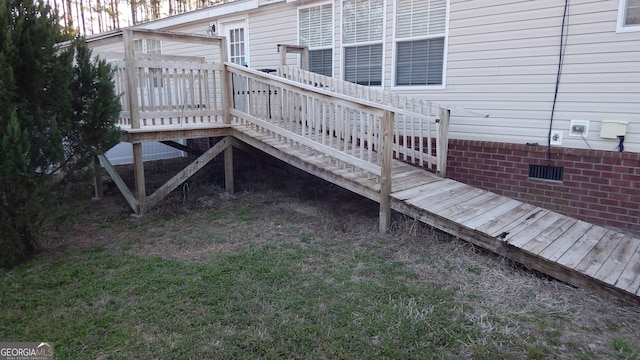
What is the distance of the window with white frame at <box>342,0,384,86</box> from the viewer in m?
6.29

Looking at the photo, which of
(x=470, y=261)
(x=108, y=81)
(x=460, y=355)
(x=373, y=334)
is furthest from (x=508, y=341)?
(x=108, y=81)

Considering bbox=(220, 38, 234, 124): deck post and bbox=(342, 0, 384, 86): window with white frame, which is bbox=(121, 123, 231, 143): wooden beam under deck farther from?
bbox=(342, 0, 384, 86): window with white frame

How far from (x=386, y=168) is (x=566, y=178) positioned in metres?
2.22

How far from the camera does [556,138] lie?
16.0 ft

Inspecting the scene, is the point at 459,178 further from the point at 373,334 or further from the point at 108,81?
the point at 108,81

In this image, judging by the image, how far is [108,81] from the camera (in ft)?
13.4

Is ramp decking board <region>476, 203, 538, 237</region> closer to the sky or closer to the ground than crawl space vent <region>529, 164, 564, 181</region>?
closer to the ground

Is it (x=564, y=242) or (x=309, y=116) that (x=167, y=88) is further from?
(x=564, y=242)

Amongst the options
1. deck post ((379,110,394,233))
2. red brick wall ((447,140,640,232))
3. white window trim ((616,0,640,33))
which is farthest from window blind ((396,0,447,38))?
deck post ((379,110,394,233))

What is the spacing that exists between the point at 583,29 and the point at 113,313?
17.4 feet

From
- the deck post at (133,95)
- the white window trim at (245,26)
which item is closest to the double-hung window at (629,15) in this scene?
the deck post at (133,95)

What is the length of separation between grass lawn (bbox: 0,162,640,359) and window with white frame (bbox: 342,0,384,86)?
2786 millimetres

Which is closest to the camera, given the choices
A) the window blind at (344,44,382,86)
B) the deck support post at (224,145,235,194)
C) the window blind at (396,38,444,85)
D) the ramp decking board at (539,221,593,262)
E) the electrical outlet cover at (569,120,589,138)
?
the ramp decking board at (539,221,593,262)

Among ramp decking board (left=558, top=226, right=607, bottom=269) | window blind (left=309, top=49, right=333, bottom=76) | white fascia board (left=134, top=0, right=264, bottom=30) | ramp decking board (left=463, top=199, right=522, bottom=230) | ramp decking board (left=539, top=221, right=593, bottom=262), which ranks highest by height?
white fascia board (left=134, top=0, right=264, bottom=30)
